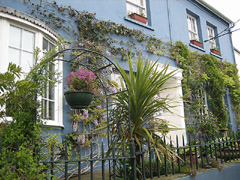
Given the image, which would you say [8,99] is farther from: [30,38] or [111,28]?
[111,28]

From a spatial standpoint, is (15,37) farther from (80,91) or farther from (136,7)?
(136,7)

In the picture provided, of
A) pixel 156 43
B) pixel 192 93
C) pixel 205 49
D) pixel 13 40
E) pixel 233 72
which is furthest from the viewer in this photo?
pixel 233 72

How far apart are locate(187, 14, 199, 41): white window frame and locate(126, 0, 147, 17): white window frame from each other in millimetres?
2633

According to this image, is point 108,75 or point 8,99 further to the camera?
point 108,75

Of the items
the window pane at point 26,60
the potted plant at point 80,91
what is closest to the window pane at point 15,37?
the window pane at point 26,60

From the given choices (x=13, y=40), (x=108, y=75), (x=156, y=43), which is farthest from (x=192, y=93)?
(x=13, y=40)

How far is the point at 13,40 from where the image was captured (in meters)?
4.40

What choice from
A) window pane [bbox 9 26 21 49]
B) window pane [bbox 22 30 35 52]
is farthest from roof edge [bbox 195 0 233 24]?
window pane [bbox 9 26 21 49]

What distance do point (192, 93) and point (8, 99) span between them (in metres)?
7.02

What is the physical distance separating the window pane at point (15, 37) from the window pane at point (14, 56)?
9 centimetres

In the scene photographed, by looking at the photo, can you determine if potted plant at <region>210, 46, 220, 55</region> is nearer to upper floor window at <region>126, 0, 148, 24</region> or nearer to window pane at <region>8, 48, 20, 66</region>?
upper floor window at <region>126, 0, 148, 24</region>

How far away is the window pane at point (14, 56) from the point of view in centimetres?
431

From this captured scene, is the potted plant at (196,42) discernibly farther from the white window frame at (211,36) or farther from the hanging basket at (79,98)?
the hanging basket at (79,98)

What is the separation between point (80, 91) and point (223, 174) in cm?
314
